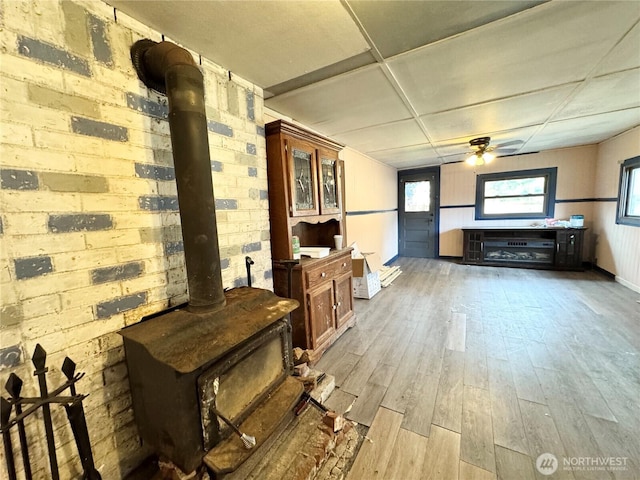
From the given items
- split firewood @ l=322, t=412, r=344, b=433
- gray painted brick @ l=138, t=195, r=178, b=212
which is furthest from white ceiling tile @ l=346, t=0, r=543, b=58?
split firewood @ l=322, t=412, r=344, b=433

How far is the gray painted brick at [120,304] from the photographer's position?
1.15 meters

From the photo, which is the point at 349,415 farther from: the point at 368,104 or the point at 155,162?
the point at 368,104

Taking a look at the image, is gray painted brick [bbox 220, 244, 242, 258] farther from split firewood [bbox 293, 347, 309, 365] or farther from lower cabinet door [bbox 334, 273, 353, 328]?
lower cabinet door [bbox 334, 273, 353, 328]

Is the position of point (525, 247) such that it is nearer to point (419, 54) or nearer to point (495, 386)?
point (495, 386)

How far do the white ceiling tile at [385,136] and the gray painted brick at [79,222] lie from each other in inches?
105

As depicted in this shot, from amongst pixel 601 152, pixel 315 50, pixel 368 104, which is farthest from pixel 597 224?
pixel 315 50

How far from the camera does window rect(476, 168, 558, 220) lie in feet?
16.6

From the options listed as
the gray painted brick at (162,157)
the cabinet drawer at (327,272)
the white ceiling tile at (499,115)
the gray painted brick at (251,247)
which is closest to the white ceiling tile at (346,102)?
the white ceiling tile at (499,115)

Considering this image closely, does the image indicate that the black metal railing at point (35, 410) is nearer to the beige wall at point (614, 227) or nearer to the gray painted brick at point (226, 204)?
the gray painted brick at point (226, 204)

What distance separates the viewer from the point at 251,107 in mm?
1882

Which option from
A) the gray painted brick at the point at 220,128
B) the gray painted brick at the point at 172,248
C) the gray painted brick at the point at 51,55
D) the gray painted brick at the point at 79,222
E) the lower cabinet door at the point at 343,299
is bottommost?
the lower cabinet door at the point at 343,299

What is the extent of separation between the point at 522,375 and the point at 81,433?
2634 mm

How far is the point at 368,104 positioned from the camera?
2295mm

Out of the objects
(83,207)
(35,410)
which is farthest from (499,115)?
(35,410)
